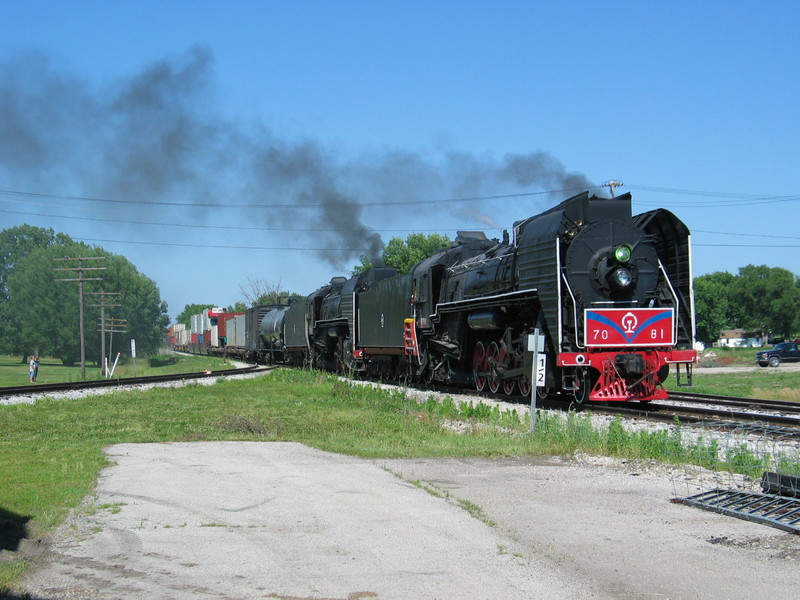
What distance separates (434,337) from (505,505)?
1611 centimetres

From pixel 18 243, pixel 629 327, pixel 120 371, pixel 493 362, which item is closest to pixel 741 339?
pixel 120 371

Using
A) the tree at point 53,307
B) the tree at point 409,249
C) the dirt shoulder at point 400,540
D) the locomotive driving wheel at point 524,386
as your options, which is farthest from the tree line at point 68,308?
the dirt shoulder at point 400,540

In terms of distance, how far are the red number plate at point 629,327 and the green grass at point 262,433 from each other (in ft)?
7.84

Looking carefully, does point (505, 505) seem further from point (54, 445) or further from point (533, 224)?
point (533, 224)

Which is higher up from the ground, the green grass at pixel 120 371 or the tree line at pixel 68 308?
the tree line at pixel 68 308

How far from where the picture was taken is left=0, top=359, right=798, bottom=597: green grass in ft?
29.3

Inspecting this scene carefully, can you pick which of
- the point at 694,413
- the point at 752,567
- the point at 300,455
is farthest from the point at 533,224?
the point at 752,567

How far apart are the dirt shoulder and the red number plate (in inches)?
249

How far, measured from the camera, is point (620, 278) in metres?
16.4

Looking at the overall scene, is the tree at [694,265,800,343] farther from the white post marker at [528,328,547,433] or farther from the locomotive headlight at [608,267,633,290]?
the white post marker at [528,328,547,433]

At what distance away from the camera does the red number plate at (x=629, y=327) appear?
16.3 meters

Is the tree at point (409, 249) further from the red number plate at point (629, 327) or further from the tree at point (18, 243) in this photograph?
the red number plate at point (629, 327)

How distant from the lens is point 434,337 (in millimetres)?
24281

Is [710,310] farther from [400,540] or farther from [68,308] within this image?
[400,540]
